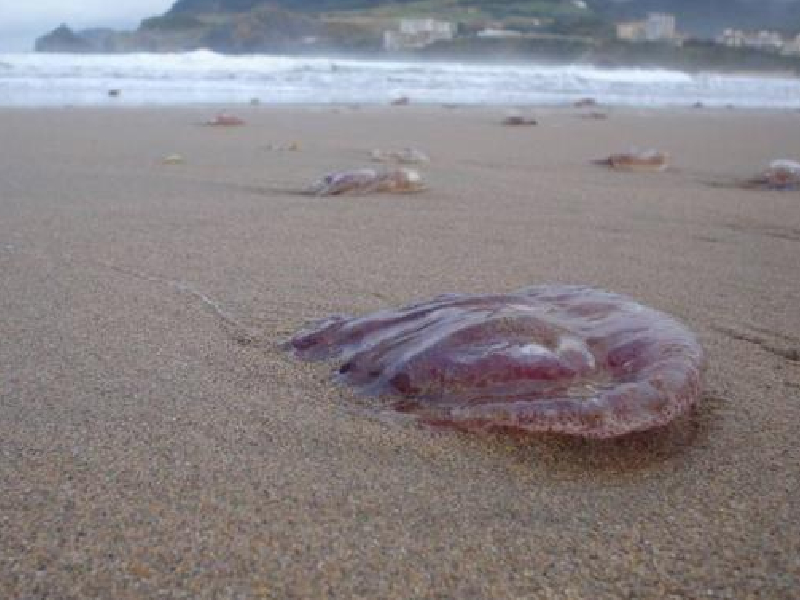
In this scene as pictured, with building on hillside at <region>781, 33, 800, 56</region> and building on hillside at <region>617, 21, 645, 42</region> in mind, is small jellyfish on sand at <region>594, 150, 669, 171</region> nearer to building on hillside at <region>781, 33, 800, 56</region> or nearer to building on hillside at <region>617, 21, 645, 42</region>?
building on hillside at <region>781, 33, 800, 56</region>

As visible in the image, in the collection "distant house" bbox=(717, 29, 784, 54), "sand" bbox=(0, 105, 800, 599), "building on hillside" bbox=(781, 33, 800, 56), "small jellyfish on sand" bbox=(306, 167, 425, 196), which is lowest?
"sand" bbox=(0, 105, 800, 599)

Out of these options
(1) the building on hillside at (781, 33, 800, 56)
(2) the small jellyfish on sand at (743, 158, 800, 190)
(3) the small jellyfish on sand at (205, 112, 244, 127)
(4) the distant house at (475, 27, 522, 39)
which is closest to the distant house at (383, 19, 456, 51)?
(4) the distant house at (475, 27, 522, 39)

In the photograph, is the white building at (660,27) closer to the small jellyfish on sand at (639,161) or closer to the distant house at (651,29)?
the distant house at (651,29)

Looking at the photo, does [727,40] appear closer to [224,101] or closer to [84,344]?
[224,101]

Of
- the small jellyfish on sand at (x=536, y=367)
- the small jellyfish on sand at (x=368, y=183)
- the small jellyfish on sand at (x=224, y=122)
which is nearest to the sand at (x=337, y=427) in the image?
the small jellyfish on sand at (x=536, y=367)

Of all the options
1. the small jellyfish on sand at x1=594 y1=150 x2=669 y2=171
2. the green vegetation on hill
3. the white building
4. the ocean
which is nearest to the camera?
the small jellyfish on sand at x1=594 y1=150 x2=669 y2=171
